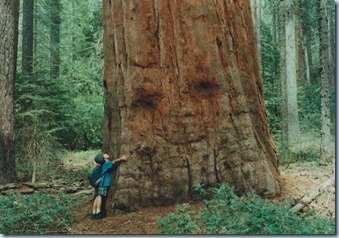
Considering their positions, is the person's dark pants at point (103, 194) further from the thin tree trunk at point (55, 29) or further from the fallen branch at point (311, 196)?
the thin tree trunk at point (55, 29)

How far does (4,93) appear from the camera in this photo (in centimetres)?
736

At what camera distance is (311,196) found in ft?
16.2

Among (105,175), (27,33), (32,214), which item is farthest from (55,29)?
(32,214)

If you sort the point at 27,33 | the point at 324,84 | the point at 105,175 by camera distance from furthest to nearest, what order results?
the point at 27,33 < the point at 324,84 < the point at 105,175

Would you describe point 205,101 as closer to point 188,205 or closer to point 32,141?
point 188,205

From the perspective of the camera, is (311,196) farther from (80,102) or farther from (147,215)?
(80,102)

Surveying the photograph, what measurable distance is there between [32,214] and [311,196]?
356 centimetres

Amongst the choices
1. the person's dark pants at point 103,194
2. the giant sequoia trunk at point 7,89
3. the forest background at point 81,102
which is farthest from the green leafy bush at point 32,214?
the forest background at point 81,102

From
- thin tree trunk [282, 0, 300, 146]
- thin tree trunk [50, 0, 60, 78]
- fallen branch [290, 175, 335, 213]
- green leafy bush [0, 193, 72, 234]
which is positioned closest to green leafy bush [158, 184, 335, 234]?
fallen branch [290, 175, 335, 213]

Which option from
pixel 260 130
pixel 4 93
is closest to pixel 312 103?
pixel 260 130

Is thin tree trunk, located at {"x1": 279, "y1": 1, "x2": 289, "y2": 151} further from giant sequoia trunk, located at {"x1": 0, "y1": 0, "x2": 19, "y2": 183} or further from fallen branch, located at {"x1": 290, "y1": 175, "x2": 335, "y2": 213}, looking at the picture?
giant sequoia trunk, located at {"x1": 0, "y1": 0, "x2": 19, "y2": 183}

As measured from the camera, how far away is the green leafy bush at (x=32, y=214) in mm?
4811

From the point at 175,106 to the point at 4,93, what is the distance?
12.8ft

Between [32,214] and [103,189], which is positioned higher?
[103,189]
